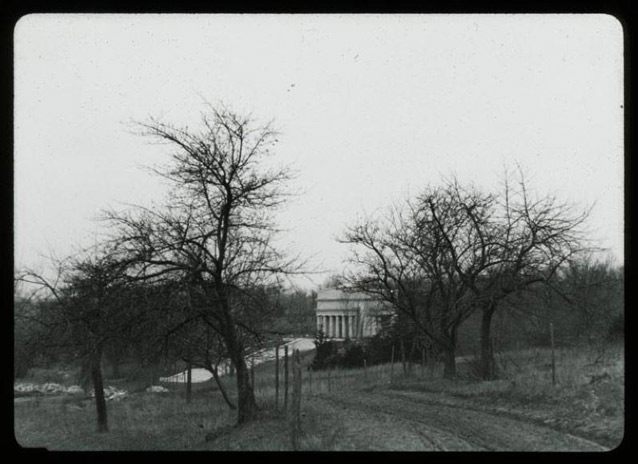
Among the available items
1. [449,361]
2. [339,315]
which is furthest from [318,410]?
[339,315]

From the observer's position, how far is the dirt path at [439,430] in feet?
31.7

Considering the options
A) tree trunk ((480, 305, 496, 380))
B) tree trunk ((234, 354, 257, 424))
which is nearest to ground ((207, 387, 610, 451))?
tree trunk ((234, 354, 257, 424))

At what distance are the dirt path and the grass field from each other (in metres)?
0.39

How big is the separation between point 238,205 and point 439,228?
8554 mm

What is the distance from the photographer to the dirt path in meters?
9.67

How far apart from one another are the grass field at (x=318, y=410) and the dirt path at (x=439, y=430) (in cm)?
39

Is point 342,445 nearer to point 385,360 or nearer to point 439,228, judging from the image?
point 439,228

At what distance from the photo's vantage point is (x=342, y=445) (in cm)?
1021

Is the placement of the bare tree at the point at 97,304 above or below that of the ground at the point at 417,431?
above

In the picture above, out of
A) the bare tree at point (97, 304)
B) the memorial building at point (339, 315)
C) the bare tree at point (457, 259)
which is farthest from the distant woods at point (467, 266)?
the memorial building at point (339, 315)

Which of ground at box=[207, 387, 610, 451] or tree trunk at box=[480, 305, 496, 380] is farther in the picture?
tree trunk at box=[480, 305, 496, 380]

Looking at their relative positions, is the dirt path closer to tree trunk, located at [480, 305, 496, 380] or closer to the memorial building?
tree trunk, located at [480, 305, 496, 380]

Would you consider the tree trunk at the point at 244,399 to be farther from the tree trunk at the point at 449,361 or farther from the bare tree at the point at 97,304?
the tree trunk at the point at 449,361
